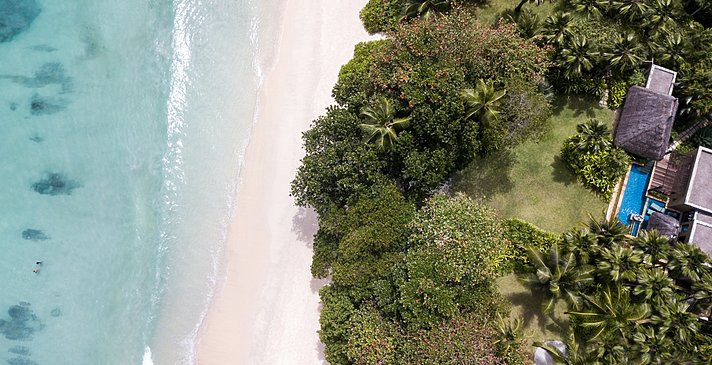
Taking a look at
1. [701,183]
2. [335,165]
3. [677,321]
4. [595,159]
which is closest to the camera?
[677,321]

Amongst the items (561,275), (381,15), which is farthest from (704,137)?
(381,15)

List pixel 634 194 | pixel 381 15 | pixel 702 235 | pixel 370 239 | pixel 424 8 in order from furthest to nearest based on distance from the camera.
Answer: pixel 381 15 → pixel 424 8 → pixel 634 194 → pixel 702 235 → pixel 370 239

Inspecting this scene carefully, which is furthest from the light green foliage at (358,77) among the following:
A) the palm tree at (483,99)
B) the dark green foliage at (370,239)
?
the palm tree at (483,99)

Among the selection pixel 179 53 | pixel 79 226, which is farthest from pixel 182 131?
pixel 79 226

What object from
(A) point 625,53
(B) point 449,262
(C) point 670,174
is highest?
(A) point 625,53

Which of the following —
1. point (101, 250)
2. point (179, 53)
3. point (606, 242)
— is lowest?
point (101, 250)

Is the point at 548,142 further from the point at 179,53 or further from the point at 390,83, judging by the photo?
the point at 179,53

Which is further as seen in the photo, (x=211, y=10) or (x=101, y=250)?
(x=211, y=10)

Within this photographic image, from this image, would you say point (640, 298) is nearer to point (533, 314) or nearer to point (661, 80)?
point (533, 314)
